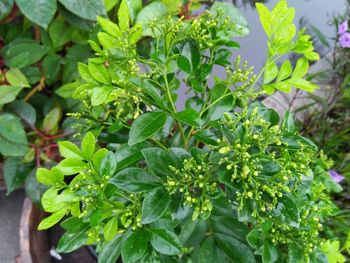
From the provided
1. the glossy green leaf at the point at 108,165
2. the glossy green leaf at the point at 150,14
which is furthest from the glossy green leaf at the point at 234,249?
the glossy green leaf at the point at 150,14

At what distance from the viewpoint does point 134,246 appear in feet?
1.84

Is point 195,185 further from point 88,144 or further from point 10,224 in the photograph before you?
point 10,224

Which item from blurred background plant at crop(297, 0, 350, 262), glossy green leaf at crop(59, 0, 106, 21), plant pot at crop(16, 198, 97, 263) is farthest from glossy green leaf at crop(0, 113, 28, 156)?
blurred background plant at crop(297, 0, 350, 262)

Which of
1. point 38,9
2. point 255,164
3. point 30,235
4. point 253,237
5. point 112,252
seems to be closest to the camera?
point 255,164

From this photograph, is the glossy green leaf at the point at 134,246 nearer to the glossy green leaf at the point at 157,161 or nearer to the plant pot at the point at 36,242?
the glossy green leaf at the point at 157,161

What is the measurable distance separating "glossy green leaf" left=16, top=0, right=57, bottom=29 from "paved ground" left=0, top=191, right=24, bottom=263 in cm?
88

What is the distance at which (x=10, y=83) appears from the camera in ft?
3.63

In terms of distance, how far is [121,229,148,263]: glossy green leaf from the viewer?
1.80ft

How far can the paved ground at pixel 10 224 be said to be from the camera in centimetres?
148

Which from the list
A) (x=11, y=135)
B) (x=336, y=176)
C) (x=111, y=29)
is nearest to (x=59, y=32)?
(x=11, y=135)

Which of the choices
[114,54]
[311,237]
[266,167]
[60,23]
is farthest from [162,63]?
[60,23]

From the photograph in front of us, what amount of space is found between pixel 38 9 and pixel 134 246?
0.62 m

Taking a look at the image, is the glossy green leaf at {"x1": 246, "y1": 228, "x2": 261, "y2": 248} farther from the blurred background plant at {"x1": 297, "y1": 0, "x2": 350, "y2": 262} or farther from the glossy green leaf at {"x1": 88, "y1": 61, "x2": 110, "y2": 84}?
the blurred background plant at {"x1": 297, "y1": 0, "x2": 350, "y2": 262}

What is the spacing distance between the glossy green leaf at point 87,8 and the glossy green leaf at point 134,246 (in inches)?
23.8
